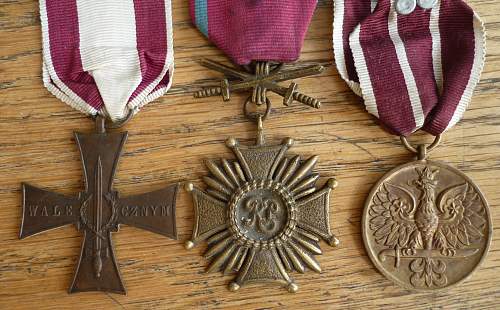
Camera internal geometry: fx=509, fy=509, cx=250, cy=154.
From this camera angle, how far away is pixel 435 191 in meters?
1.58

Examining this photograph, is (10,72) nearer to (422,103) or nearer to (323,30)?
(323,30)

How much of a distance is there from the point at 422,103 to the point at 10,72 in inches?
51.6

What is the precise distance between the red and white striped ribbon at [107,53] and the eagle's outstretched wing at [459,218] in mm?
950

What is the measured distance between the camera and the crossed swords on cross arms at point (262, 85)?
1531 millimetres

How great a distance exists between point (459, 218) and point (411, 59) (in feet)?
1.68

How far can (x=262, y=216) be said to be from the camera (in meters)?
1.56

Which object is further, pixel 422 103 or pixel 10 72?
pixel 10 72

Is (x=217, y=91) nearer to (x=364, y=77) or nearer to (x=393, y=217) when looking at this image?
(x=364, y=77)

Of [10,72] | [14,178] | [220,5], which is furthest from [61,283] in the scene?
[220,5]

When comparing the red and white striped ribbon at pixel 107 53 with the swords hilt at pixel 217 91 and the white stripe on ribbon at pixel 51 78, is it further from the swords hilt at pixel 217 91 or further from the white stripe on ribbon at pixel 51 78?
the swords hilt at pixel 217 91

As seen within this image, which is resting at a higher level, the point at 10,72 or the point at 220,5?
the point at 220,5

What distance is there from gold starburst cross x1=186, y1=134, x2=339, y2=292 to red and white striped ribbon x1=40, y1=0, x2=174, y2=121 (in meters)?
0.34

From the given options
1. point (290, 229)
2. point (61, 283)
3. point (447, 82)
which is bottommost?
point (61, 283)

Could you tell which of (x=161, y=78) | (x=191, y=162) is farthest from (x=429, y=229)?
(x=161, y=78)
